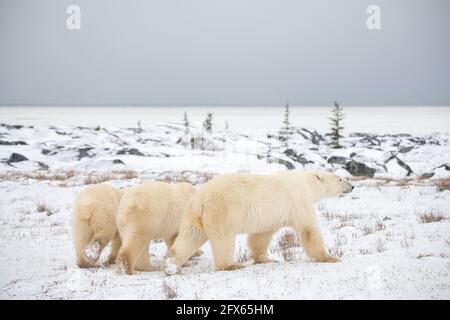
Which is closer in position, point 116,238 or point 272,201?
point 272,201

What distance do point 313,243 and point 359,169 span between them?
82.9 ft

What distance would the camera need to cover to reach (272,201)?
282 inches

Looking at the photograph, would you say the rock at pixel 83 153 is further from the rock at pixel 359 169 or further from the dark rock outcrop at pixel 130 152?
the rock at pixel 359 169

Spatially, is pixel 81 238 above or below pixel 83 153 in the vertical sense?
above

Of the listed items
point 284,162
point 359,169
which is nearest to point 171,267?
point 359,169

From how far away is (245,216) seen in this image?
22.6 ft

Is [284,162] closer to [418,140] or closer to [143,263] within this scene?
[143,263]

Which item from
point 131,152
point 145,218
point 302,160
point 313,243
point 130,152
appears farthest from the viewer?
point 302,160
